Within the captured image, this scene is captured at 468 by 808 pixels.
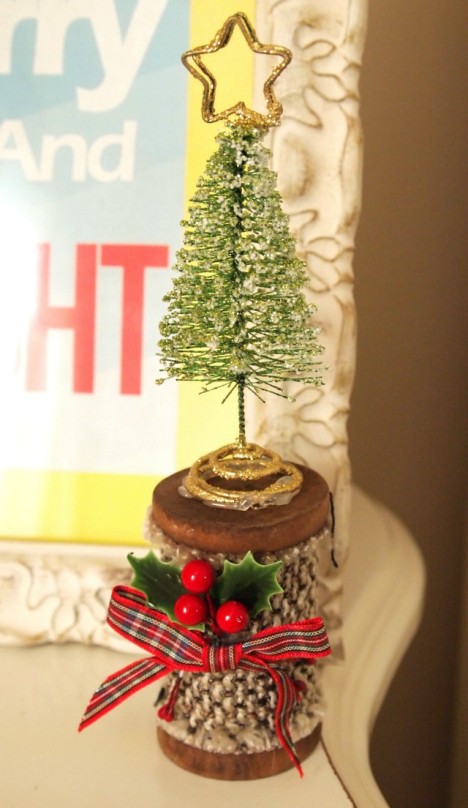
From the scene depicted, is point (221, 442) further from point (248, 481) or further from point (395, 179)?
point (395, 179)

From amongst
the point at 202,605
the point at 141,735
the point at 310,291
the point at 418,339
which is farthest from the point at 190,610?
the point at 418,339

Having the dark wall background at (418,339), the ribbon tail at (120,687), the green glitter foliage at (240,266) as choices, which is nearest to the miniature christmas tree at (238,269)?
the green glitter foliage at (240,266)

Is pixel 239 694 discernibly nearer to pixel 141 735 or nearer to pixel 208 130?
pixel 141 735

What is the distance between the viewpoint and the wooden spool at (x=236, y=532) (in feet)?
1.35

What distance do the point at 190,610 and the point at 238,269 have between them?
0.19m

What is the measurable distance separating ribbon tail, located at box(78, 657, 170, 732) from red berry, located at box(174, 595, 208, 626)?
0.16 ft

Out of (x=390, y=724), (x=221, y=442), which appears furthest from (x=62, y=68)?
(x=390, y=724)

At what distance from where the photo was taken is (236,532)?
41 centimetres

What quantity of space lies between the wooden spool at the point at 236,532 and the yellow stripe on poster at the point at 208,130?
0.37 ft

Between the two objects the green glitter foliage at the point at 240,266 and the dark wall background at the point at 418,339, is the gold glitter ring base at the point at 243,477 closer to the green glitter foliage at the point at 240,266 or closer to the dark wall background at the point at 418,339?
the green glitter foliage at the point at 240,266

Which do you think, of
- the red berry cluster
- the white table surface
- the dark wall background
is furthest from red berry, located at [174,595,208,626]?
the dark wall background

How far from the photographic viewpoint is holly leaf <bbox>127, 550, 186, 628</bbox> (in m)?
0.42

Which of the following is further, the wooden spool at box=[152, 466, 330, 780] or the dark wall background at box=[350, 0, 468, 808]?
the dark wall background at box=[350, 0, 468, 808]

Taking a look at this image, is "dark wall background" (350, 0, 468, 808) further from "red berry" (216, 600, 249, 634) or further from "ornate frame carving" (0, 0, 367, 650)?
"red berry" (216, 600, 249, 634)
